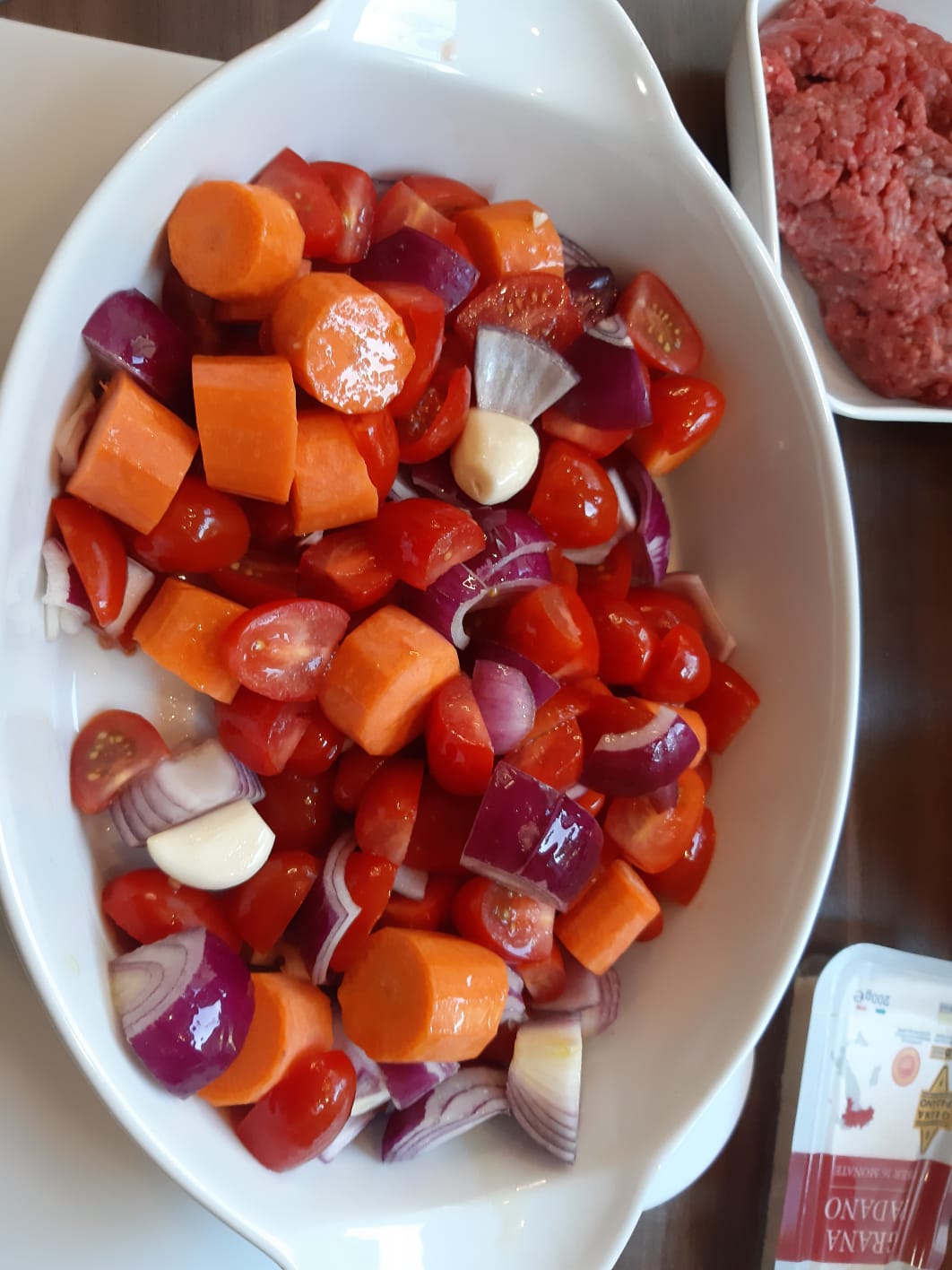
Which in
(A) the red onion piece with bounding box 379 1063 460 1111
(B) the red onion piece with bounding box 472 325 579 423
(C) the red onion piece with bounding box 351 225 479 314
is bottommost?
(A) the red onion piece with bounding box 379 1063 460 1111

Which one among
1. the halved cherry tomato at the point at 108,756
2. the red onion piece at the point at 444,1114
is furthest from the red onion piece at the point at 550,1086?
the halved cherry tomato at the point at 108,756

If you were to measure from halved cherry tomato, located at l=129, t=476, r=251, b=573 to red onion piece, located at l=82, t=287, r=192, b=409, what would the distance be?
0.30ft

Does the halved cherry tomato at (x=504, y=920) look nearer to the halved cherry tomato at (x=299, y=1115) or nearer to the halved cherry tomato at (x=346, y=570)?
the halved cherry tomato at (x=299, y=1115)

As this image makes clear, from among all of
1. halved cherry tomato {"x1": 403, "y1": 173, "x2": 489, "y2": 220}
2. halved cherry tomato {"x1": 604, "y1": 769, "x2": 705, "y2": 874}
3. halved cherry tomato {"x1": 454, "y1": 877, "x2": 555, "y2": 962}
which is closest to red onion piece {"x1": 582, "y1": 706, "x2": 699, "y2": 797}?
halved cherry tomato {"x1": 604, "y1": 769, "x2": 705, "y2": 874}

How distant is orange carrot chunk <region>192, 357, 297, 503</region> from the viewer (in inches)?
31.4

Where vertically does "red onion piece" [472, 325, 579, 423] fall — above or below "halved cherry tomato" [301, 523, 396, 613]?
above

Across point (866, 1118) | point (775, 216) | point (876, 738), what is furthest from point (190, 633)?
point (866, 1118)

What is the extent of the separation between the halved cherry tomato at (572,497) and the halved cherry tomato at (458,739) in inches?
8.0

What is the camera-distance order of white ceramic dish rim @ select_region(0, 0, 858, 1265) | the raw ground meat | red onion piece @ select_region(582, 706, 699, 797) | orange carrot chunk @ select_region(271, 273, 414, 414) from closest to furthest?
white ceramic dish rim @ select_region(0, 0, 858, 1265) → orange carrot chunk @ select_region(271, 273, 414, 414) → red onion piece @ select_region(582, 706, 699, 797) → the raw ground meat

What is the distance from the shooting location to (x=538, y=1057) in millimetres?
915

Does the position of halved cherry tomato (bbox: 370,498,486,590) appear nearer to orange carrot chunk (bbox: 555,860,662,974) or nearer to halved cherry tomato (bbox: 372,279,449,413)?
halved cherry tomato (bbox: 372,279,449,413)

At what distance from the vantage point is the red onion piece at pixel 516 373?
0.92 m

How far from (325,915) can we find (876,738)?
90 centimetres

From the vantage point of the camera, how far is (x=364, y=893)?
34.4 inches
